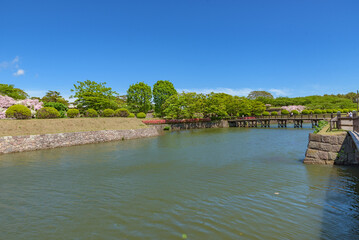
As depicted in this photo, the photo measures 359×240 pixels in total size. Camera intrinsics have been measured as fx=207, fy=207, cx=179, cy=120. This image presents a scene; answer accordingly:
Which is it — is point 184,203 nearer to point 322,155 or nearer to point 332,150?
point 322,155

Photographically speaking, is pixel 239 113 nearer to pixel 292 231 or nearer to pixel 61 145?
pixel 61 145

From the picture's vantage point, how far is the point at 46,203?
24.1 ft

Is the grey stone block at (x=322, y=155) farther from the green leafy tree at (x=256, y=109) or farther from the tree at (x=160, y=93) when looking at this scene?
the green leafy tree at (x=256, y=109)

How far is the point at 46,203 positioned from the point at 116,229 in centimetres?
359

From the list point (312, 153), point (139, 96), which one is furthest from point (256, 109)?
point (312, 153)

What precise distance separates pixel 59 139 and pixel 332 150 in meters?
25.4

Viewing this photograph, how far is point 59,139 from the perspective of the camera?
935 inches

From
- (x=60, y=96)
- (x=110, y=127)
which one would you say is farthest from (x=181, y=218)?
(x=60, y=96)

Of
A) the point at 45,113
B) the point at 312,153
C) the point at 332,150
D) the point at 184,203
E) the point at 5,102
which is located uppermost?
the point at 5,102

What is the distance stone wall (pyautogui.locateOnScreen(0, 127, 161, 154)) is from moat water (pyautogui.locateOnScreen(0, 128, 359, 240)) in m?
9.91

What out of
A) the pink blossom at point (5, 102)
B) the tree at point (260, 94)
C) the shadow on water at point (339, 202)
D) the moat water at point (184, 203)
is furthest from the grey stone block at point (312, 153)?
the tree at point (260, 94)

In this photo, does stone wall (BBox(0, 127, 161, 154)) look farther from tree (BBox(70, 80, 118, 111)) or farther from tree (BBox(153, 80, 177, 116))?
tree (BBox(153, 80, 177, 116))

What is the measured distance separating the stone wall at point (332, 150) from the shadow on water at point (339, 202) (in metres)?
0.62

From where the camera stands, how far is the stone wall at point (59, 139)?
782 inches
